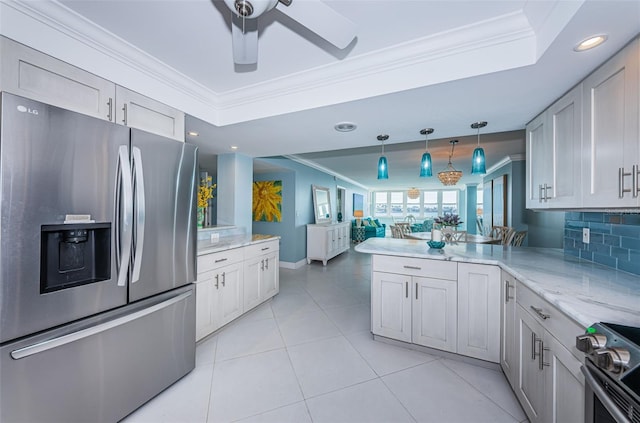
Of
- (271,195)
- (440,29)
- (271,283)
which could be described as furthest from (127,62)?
(271,195)

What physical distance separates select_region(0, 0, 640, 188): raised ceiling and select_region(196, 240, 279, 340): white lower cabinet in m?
1.42

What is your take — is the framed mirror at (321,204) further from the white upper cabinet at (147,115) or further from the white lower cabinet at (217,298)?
the white upper cabinet at (147,115)

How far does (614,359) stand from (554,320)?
19.6 inches

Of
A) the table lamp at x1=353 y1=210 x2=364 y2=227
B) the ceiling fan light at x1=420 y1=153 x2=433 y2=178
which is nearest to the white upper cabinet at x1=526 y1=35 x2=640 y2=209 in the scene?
the ceiling fan light at x1=420 y1=153 x2=433 y2=178

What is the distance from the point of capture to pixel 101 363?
1396mm

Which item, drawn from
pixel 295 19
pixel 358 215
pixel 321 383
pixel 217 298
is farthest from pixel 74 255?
pixel 358 215

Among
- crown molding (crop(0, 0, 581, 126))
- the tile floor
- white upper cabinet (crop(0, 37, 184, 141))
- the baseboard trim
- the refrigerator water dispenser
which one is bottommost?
the tile floor

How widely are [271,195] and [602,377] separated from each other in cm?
527

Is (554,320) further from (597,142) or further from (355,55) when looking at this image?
(355,55)

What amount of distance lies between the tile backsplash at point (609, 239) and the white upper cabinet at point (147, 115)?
323 centimetres

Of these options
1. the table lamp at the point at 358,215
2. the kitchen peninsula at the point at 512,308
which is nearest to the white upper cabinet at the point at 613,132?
the kitchen peninsula at the point at 512,308

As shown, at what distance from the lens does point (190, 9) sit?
53.0 inches

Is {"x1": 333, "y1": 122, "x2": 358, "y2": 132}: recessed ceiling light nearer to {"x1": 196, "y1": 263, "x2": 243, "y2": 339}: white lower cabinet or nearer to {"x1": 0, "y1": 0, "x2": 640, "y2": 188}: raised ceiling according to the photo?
{"x1": 0, "y1": 0, "x2": 640, "y2": 188}: raised ceiling

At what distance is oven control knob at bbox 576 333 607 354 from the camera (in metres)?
0.81
